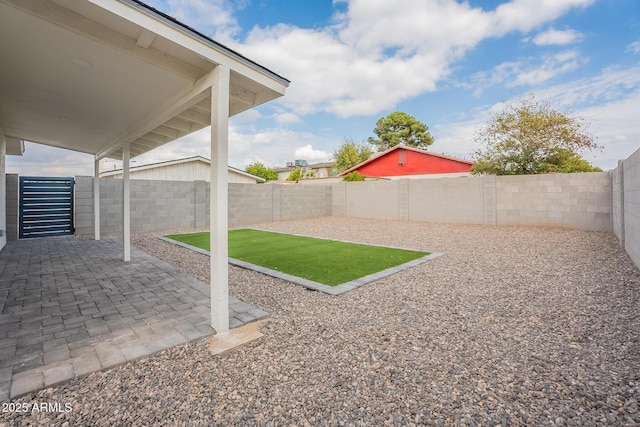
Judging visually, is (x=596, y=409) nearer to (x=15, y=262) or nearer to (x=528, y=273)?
(x=528, y=273)

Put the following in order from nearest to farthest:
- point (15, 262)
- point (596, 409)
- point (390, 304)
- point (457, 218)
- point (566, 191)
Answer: point (596, 409) < point (390, 304) < point (15, 262) < point (566, 191) < point (457, 218)

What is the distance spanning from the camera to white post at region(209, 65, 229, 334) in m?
2.70

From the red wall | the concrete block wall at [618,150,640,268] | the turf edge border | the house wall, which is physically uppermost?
the red wall

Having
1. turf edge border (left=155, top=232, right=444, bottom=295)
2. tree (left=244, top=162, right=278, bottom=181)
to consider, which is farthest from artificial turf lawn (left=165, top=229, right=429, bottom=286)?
tree (left=244, top=162, right=278, bottom=181)

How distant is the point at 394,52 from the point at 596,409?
521 inches

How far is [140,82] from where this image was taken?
321cm

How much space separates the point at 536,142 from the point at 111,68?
15.3 meters

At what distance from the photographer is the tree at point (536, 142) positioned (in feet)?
40.3

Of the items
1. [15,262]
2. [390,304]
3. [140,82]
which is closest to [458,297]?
[390,304]

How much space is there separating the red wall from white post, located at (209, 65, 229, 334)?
19711 millimetres

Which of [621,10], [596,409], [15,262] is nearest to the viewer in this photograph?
[596,409]

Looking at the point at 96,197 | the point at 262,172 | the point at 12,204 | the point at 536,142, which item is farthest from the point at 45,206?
the point at 262,172

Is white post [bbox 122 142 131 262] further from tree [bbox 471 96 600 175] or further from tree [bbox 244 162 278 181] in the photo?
tree [bbox 244 162 278 181]

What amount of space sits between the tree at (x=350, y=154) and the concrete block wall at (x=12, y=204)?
87.4 ft
